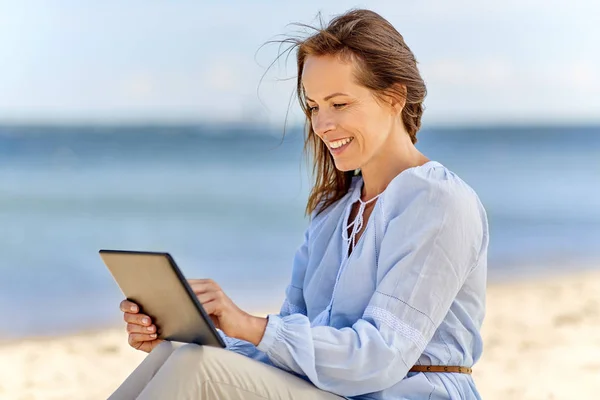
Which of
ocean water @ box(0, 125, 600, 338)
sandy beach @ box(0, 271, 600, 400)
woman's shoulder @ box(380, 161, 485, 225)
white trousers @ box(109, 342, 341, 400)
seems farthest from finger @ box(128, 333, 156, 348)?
sandy beach @ box(0, 271, 600, 400)

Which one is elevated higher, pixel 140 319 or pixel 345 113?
pixel 345 113

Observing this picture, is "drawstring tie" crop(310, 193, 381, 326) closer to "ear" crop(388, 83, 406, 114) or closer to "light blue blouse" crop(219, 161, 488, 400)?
"light blue blouse" crop(219, 161, 488, 400)

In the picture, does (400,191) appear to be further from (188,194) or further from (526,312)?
(188,194)

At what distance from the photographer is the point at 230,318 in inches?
70.2

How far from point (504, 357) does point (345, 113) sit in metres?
3.10

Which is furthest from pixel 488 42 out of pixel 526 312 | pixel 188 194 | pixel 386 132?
pixel 386 132

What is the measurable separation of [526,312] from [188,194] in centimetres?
743

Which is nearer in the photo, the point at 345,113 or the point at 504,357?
the point at 345,113

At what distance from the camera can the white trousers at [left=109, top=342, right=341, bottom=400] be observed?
1743mm

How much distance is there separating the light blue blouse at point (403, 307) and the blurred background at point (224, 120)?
6675mm

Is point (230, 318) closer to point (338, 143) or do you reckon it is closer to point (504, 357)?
point (338, 143)

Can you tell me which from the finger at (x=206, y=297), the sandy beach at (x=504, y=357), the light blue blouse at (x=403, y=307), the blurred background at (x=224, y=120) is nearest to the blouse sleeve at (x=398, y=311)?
the light blue blouse at (x=403, y=307)

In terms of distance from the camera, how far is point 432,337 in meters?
1.94

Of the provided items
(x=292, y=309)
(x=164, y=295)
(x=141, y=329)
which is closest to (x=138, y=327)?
(x=141, y=329)
